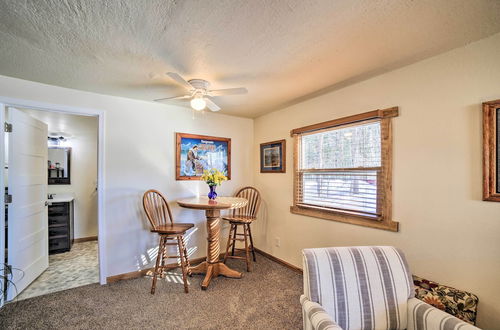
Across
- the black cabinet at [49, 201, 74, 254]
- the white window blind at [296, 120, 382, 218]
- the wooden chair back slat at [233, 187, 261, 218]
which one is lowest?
the black cabinet at [49, 201, 74, 254]

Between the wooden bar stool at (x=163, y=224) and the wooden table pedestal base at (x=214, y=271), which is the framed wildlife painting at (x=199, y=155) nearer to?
the wooden bar stool at (x=163, y=224)

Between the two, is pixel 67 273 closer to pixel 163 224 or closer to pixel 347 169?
pixel 163 224

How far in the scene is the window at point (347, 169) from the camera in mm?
2191

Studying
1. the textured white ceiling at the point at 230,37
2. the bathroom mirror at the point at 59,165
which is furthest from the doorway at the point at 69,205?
the textured white ceiling at the point at 230,37

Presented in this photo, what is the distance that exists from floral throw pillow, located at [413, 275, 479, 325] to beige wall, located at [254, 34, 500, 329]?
0.35 feet

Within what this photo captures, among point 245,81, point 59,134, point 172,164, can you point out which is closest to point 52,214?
point 59,134

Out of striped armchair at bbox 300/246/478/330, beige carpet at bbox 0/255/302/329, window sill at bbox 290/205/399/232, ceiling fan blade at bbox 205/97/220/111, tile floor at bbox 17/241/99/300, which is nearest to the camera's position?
striped armchair at bbox 300/246/478/330

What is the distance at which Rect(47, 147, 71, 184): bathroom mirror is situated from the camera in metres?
4.25

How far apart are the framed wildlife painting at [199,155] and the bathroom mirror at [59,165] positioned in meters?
2.60

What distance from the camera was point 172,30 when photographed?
1.52 m

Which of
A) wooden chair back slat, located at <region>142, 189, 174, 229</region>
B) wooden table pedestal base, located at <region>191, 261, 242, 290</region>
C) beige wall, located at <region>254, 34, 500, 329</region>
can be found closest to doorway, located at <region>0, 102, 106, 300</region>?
wooden chair back slat, located at <region>142, 189, 174, 229</region>

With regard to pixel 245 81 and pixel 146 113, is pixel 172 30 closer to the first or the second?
pixel 245 81

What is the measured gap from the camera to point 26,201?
2.61m

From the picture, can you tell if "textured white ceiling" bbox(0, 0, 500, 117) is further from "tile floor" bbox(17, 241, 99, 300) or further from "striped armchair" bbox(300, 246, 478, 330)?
"tile floor" bbox(17, 241, 99, 300)
